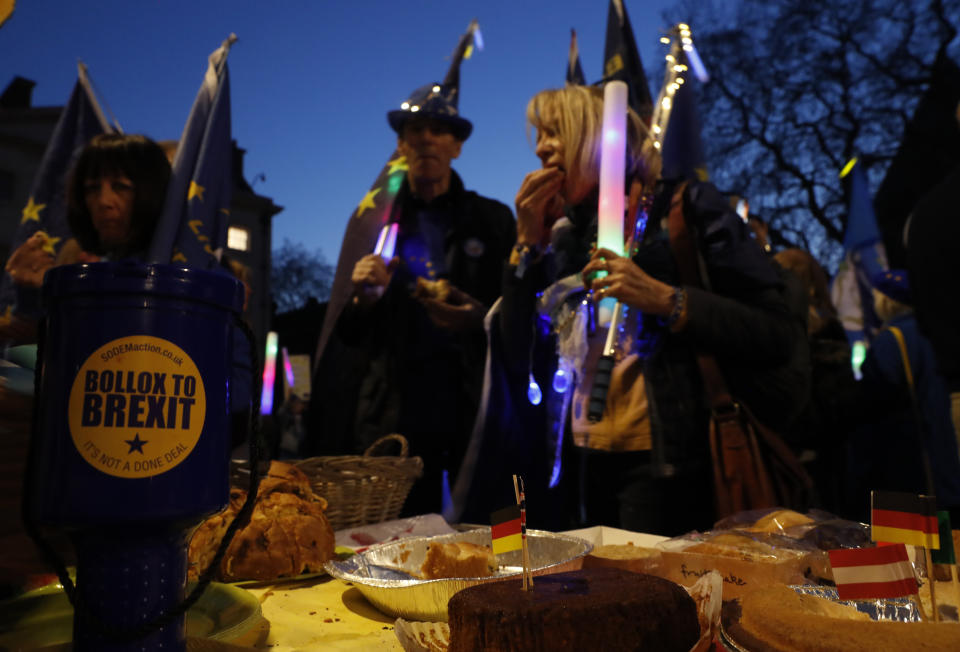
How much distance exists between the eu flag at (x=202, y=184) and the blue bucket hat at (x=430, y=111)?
0.79 metres

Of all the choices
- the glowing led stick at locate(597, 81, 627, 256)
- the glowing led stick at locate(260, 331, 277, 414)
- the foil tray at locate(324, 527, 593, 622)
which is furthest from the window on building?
the foil tray at locate(324, 527, 593, 622)

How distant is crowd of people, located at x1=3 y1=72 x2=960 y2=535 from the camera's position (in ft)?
7.11

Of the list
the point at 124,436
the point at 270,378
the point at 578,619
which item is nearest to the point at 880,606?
the point at 578,619

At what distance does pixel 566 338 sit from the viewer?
239 cm

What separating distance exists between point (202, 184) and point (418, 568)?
218 cm

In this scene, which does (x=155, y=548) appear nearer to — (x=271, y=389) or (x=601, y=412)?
(x=601, y=412)

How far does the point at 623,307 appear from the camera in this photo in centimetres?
225

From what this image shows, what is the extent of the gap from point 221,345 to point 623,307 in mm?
1626

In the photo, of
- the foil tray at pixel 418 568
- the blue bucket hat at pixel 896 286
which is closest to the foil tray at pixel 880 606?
the foil tray at pixel 418 568

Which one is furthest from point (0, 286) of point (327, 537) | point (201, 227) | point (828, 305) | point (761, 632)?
point (828, 305)

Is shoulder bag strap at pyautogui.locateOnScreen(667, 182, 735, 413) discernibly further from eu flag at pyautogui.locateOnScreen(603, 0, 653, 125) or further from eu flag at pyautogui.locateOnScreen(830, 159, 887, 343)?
eu flag at pyautogui.locateOnScreen(830, 159, 887, 343)

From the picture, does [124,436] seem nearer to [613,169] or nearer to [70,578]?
[70,578]

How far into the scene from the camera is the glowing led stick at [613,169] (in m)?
2.13

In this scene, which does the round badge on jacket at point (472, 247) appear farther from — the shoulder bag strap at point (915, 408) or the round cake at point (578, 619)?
the round cake at point (578, 619)
